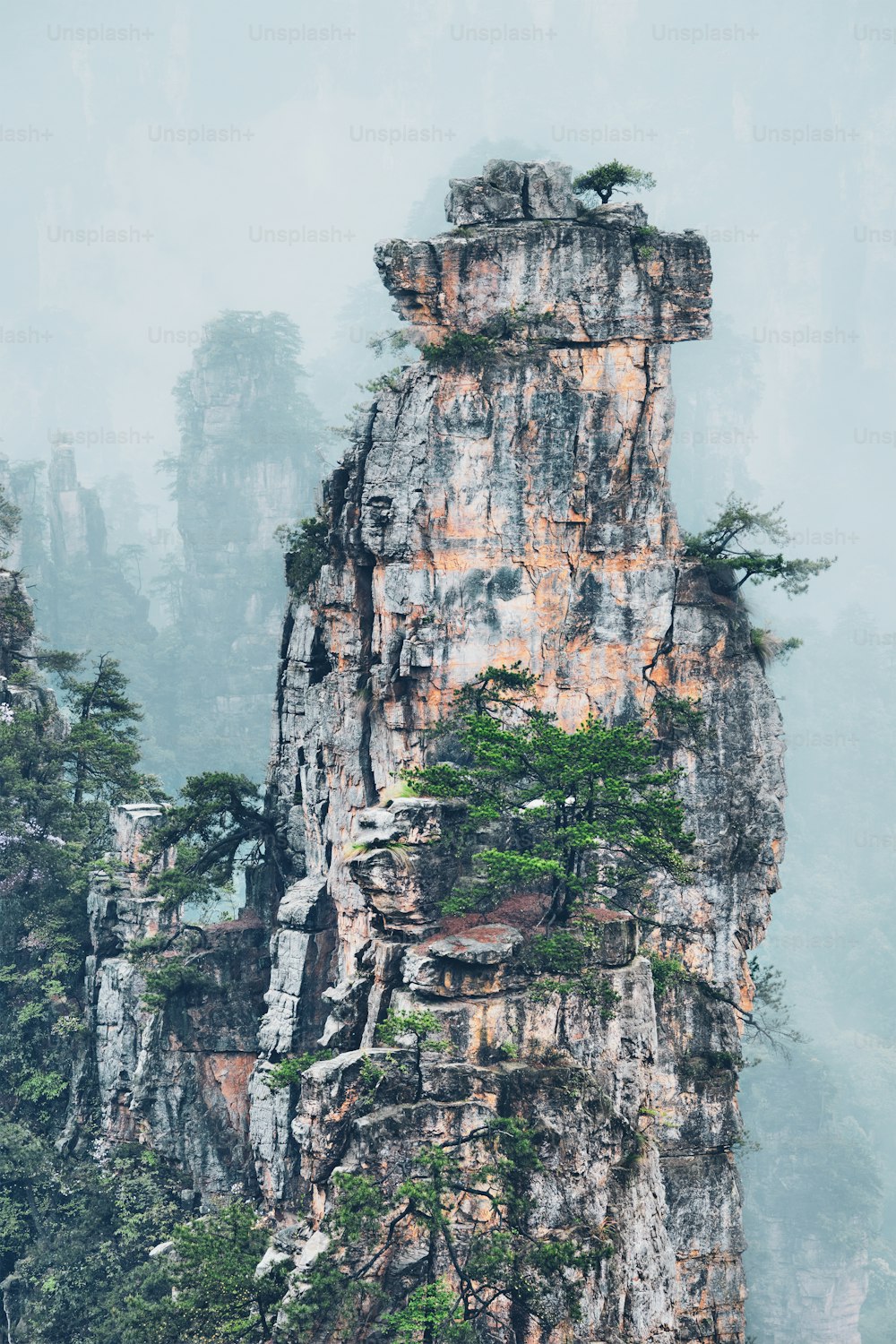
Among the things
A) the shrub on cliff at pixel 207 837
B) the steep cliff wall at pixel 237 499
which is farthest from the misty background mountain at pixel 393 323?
the shrub on cliff at pixel 207 837

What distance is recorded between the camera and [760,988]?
36500 mm

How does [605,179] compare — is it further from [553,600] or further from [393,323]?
[393,323]

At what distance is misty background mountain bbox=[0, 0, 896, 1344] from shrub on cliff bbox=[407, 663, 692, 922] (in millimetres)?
50412

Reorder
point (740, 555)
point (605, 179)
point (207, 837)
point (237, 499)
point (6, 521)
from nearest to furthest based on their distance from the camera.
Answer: point (605, 179)
point (740, 555)
point (207, 837)
point (6, 521)
point (237, 499)

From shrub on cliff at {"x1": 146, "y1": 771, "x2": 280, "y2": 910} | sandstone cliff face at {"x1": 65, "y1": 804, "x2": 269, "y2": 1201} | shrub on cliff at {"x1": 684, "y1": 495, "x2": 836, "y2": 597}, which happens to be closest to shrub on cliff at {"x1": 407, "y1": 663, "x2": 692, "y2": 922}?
shrub on cliff at {"x1": 684, "y1": 495, "x2": 836, "y2": 597}

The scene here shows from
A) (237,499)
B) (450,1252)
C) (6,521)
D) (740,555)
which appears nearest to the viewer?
(450,1252)

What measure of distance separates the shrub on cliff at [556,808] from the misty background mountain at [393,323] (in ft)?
165

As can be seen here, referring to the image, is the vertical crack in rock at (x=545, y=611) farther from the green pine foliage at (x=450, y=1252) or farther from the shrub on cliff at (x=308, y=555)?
the green pine foliage at (x=450, y=1252)

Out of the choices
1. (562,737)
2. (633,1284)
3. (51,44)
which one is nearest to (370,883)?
(562,737)

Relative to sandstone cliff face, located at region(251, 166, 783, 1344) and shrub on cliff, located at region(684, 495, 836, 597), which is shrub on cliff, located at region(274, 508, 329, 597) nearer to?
sandstone cliff face, located at region(251, 166, 783, 1344)

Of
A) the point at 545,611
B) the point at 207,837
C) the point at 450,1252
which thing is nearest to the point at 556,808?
the point at 545,611

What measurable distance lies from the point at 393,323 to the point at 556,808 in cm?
7735

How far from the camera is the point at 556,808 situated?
89.3 ft

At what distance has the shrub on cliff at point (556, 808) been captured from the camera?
86.1 feet
